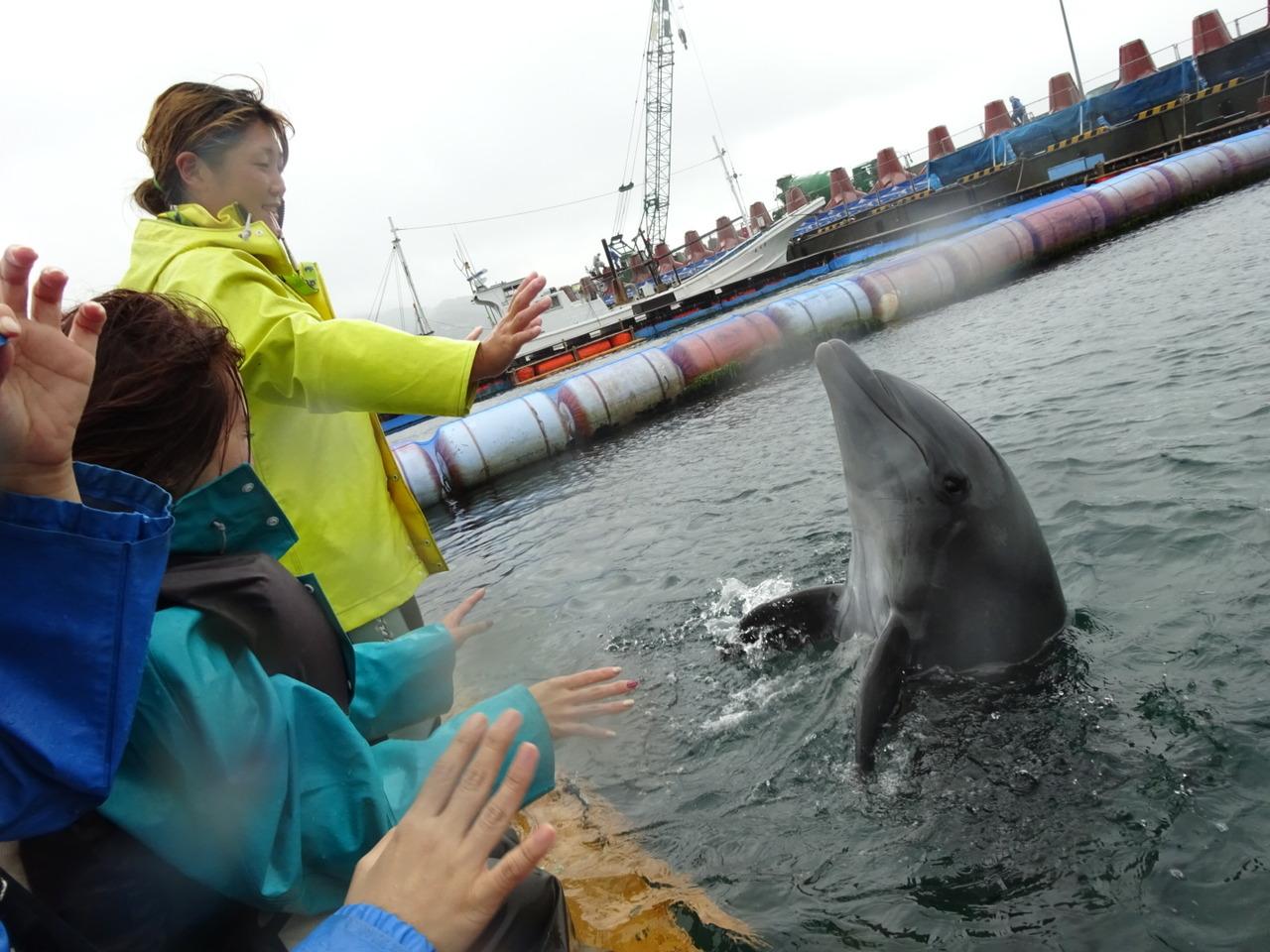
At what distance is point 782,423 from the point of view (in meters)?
9.43

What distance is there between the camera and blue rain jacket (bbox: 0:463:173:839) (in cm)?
113

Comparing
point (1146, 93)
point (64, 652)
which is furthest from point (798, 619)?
point (1146, 93)

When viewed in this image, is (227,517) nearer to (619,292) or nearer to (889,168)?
(619,292)

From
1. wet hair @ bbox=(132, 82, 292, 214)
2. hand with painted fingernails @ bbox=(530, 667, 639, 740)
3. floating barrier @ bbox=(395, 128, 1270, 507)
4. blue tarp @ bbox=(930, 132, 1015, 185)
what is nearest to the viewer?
hand with painted fingernails @ bbox=(530, 667, 639, 740)

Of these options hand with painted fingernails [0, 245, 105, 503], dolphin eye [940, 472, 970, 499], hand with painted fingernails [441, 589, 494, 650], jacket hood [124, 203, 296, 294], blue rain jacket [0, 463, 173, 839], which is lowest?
dolphin eye [940, 472, 970, 499]

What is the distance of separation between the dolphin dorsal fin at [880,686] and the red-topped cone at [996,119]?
3586 cm

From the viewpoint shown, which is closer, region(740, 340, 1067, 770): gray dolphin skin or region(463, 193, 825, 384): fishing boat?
region(740, 340, 1067, 770): gray dolphin skin

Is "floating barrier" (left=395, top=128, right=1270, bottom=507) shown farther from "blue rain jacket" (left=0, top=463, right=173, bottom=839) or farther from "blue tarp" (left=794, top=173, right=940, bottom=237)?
"blue tarp" (left=794, top=173, right=940, bottom=237)

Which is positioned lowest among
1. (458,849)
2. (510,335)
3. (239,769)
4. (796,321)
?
(796,321)

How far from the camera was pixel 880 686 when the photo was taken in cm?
315

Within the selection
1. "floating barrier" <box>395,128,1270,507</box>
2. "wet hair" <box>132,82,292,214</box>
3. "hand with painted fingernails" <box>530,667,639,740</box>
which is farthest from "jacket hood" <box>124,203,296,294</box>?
"floating barrier" <box>395,128,1270,507</box>

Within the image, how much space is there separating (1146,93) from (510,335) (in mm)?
33056

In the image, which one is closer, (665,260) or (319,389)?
(319,389)

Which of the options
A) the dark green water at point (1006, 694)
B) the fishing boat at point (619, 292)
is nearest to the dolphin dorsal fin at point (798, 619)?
the dark green water at point (1006, 694)
